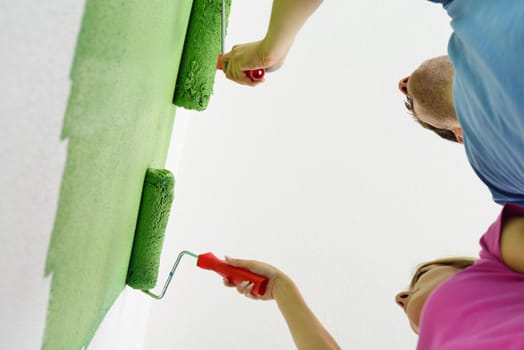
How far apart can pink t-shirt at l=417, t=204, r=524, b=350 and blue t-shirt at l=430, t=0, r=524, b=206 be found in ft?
0.35

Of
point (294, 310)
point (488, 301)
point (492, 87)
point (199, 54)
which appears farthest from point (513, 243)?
point (199, 54)

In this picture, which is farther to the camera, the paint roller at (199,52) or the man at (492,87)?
the paint roller at (199,52)

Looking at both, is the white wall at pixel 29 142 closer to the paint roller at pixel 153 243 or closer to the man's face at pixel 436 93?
the paint roller at pixel 153 243

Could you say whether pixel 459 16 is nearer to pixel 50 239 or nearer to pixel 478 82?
pixel 478 82

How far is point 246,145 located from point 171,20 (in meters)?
0.61

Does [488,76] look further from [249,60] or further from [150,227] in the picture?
[150,227]

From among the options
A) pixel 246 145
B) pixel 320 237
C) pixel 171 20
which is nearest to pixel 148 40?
pixel 171 20

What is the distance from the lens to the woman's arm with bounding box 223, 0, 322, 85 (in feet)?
2.39

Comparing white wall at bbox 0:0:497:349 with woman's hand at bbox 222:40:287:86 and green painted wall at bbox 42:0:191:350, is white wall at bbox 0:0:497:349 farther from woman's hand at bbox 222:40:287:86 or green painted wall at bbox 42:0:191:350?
green painted wall at bbox 42:0:191:350

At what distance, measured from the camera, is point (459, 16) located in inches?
Result: 21.0

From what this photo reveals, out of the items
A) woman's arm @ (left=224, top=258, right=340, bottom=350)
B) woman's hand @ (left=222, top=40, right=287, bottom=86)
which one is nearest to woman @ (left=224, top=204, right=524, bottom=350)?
woman's arm @ (left=224, top=258, right=340, bottom=350)

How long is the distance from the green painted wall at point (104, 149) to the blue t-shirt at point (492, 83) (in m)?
0.35

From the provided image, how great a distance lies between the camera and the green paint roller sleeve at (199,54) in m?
0.99

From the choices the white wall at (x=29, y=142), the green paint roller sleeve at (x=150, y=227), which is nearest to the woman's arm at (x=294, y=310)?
the green paint roller sleeve at (x=150, y=227)
